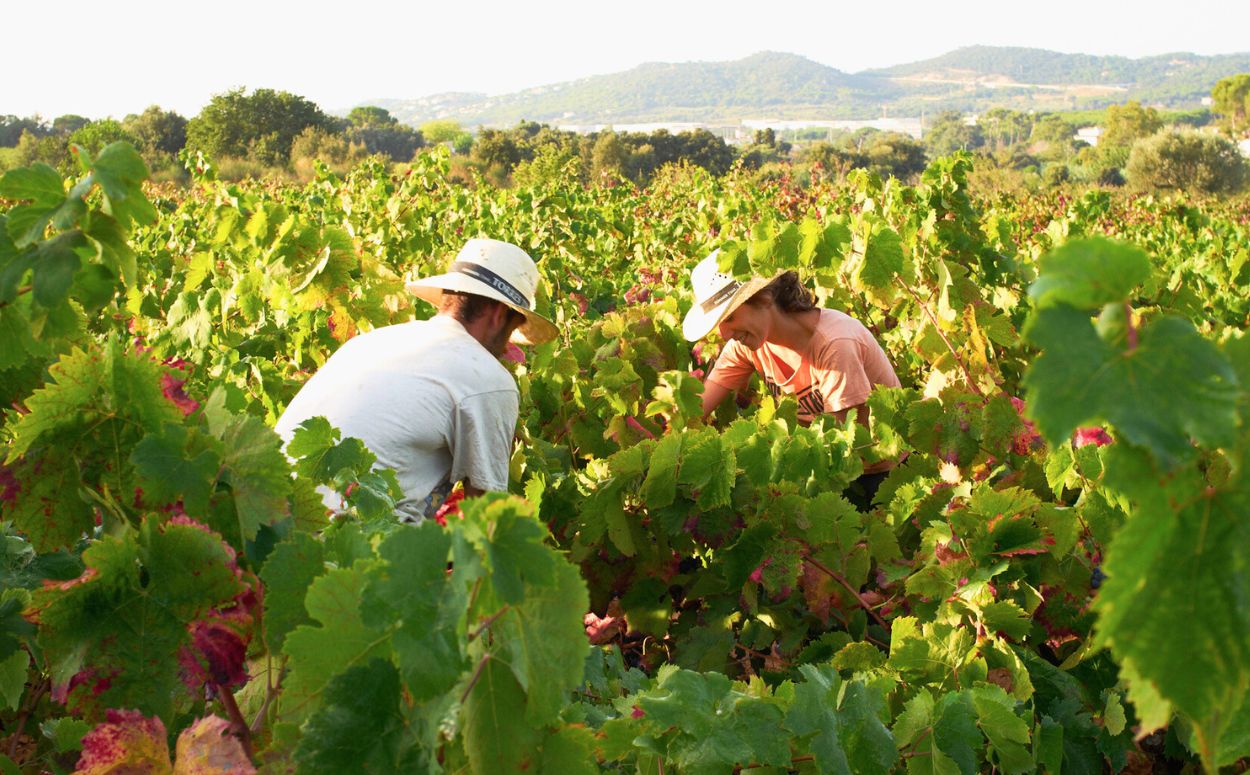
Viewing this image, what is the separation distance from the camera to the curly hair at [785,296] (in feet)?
12.9

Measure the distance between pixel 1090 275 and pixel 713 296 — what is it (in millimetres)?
3380

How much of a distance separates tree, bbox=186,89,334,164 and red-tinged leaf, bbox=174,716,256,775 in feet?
147

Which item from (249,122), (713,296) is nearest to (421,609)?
(713,296)

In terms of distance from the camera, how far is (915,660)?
2.05m

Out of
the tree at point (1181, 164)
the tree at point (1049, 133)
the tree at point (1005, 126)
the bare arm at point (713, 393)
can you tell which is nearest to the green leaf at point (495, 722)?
the bare arm at point (713, 393)

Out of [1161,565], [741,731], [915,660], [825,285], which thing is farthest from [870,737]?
[825,285]

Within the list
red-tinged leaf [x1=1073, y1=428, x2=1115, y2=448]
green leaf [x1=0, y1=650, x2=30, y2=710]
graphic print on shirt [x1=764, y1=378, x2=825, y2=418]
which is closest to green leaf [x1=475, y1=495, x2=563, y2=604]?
green leaf [x1=0, y1=650, x2=30, y2=710]

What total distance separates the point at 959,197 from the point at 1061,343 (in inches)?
159

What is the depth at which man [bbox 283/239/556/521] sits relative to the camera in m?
2.97

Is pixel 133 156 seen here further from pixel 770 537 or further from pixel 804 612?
pixel 804 612

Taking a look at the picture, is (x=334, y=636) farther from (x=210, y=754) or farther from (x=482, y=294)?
(x=482, y=294)

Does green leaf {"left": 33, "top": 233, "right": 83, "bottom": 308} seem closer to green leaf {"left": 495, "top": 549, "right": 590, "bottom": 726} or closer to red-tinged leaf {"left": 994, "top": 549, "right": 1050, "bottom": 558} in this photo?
green leaf {"left": 495, "top": 549, "right": 590, "bottom": 726}

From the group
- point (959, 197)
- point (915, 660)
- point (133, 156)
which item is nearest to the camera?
point (133, 156)

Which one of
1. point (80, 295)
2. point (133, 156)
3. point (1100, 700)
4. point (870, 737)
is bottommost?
point (1100, 700)
